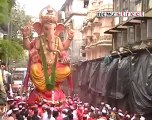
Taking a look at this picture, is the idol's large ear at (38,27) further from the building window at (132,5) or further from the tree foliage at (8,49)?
the building window at (132,5)

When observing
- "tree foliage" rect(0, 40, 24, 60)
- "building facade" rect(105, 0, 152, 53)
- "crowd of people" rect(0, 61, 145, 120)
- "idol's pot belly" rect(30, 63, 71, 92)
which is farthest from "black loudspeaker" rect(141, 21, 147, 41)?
"idol's pot belly" rect(30, 63, 71, 92)

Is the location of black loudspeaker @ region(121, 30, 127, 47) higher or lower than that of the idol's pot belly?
higher

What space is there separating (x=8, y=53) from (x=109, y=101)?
7.72 m

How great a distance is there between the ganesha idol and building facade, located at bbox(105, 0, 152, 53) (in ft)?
15.7

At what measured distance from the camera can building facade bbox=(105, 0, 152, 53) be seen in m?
19.5

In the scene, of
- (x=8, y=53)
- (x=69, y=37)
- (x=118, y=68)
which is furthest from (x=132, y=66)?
(x=8, y=53)

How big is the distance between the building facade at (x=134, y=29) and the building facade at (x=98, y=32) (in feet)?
15.1

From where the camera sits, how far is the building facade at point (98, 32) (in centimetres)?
3344

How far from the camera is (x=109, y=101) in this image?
18078 millimetres

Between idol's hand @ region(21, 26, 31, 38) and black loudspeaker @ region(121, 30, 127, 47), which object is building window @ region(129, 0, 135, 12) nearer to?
black loudspeaker @ region(121, 30, 127, 47)

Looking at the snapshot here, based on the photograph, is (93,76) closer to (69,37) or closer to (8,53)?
(8,53)

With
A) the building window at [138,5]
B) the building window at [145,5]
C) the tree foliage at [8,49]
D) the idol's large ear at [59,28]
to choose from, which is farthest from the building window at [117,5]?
the idol's large ear at [59,28]

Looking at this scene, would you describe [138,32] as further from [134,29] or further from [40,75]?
[40,75]

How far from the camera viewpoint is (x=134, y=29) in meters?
21.9
